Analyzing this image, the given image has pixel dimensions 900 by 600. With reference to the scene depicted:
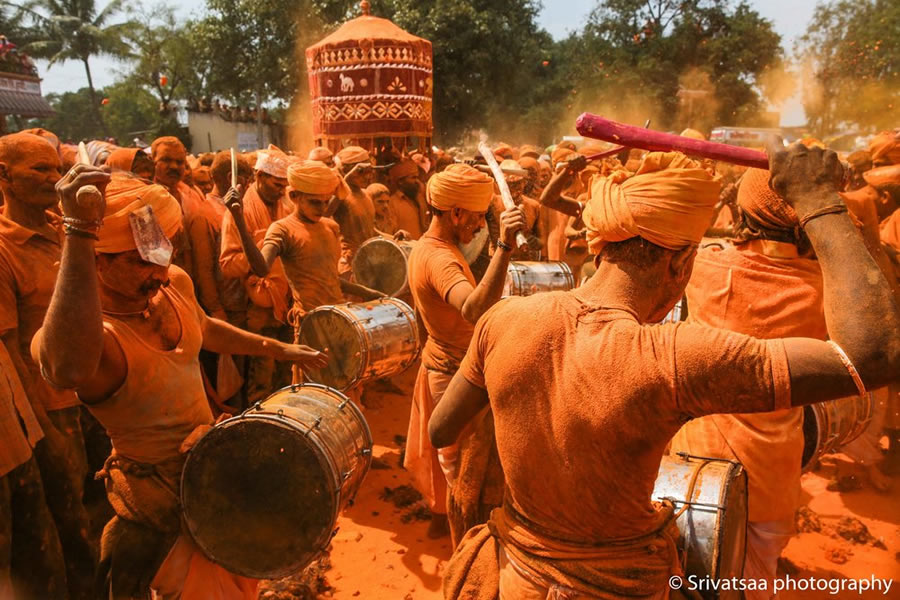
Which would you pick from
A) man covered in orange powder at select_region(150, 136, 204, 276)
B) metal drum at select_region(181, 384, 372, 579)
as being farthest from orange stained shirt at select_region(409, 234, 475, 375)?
man covered in orange powder at select_region(150, 136, 204, 276)

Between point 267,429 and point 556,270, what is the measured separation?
401cm

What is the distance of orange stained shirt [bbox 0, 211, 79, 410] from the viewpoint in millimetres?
3701

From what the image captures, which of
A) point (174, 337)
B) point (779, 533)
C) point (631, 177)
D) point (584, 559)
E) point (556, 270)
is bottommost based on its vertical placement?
point (779, 533)

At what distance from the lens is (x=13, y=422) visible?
3.34 metres

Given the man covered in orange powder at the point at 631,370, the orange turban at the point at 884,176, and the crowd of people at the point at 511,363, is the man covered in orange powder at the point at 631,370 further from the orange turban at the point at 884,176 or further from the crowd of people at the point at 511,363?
the orange turban at the point at 884,176

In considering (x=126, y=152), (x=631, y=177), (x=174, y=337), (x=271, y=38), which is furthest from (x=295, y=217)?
(x=271, y=38)

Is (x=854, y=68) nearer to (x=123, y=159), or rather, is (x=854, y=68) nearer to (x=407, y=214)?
(x=407, y=214)

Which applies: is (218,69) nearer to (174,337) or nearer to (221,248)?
(221,248)

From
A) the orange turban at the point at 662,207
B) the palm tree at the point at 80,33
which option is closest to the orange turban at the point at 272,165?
the orange turban at the point at 662,207

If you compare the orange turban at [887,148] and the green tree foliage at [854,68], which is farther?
the green tree foliage at [854,68]

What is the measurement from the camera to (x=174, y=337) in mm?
2988

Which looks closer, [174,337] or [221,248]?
[174,337]

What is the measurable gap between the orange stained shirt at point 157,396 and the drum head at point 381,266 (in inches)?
154

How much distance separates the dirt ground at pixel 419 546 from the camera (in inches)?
187
